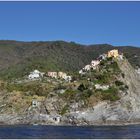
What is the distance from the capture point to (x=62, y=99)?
165750 mm

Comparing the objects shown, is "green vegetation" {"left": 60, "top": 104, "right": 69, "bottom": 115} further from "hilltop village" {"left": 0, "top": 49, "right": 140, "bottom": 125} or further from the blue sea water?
the blue sea water

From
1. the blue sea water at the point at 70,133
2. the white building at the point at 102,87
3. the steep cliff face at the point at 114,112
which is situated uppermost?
the white building at the point at 102,87

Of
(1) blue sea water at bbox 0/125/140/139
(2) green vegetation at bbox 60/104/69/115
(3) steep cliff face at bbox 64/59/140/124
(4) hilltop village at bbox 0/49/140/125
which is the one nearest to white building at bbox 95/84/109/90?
(4) hilltop village at bbox 0/49/140/125

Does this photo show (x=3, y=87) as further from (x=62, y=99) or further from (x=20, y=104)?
(x=62, y=99)

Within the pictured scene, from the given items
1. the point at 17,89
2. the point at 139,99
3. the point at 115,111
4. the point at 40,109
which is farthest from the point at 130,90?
the point at 17,89

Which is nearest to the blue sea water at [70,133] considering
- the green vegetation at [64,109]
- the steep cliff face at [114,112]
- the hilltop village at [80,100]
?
the steep cliff face at [114,112]

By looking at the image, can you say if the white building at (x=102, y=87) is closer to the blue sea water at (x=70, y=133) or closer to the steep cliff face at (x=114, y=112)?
the steep cliff face at (x=114, y=112)

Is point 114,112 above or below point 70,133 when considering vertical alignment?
above

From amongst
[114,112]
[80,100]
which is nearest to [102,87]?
[80,100]

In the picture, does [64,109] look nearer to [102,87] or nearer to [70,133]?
[102,87]

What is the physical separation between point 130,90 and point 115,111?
18992 millimetres

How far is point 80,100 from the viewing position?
6432 inches

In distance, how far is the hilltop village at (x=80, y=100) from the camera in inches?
6112

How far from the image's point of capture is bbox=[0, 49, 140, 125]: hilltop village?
155250 mm
